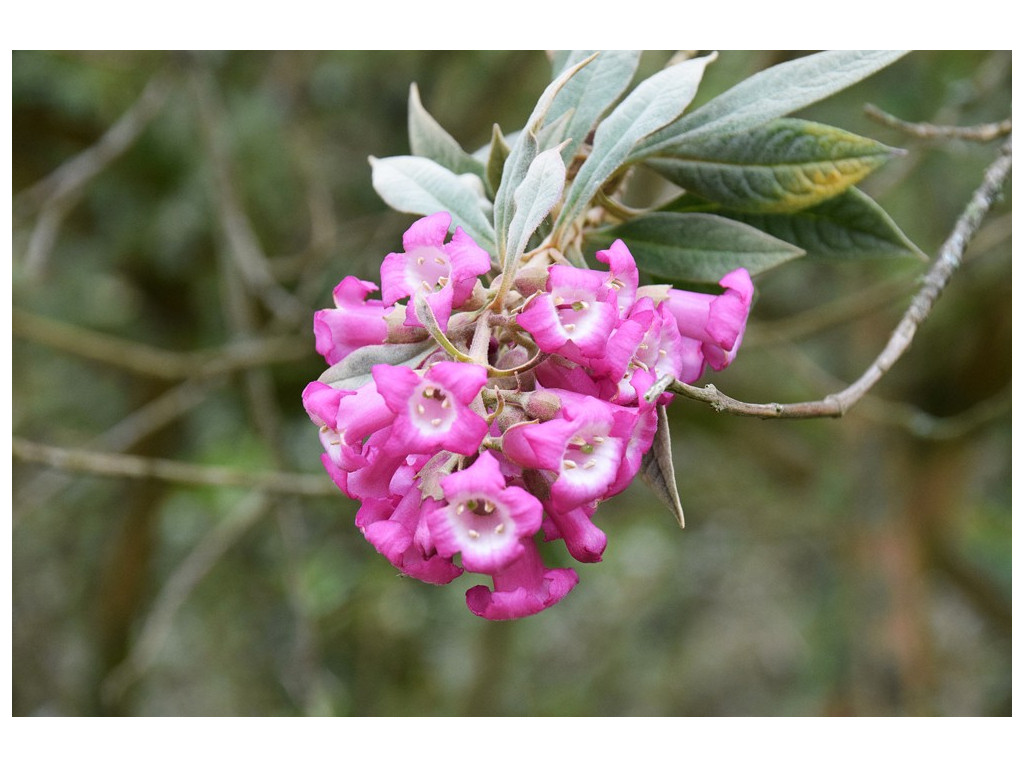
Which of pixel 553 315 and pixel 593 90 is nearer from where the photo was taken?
pixel 553 315

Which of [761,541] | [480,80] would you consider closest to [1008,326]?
[761,541]

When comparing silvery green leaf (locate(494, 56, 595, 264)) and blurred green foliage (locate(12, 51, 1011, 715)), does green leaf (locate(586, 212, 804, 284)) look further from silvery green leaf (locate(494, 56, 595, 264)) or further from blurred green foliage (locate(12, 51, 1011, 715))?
blurred green foliage (locate(12, 51, 1011, 715))

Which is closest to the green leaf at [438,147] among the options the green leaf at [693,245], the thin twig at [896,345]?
the green leaf at [693,245]

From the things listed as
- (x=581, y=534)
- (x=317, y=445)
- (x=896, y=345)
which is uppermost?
(x=896, y=345)

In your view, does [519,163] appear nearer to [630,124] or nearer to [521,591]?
[630,124]

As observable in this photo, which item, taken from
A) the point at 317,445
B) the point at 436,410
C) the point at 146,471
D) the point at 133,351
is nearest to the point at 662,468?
the point at 436,410

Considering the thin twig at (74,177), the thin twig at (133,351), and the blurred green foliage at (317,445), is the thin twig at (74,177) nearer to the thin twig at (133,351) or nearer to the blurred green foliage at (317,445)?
the blurred green foliage at (317,445)

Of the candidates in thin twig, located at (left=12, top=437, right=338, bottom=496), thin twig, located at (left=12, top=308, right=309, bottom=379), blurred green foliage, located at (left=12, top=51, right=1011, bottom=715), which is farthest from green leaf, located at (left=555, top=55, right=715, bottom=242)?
thin twig, located at (left=12, top=308, right=309, bottom=379)

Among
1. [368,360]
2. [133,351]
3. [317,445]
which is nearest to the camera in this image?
[368,360]
